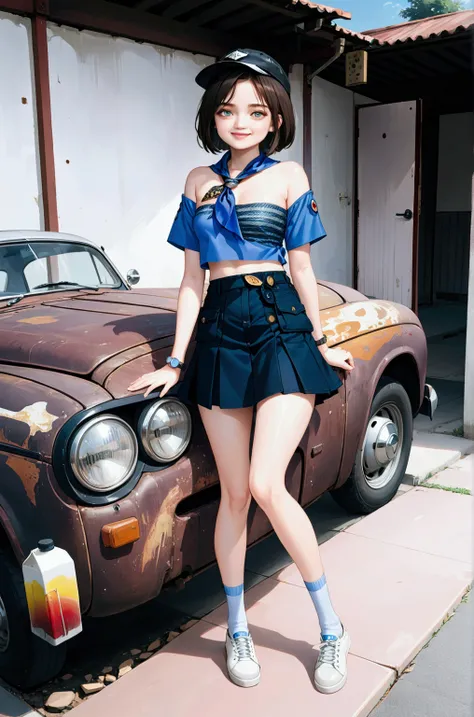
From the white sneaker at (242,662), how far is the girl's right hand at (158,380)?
882mm

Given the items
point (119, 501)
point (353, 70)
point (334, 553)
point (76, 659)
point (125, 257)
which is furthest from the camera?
point (353, 70)

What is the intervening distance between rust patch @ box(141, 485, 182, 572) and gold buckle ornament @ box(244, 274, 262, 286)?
695 millimetres

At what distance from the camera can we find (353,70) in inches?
301

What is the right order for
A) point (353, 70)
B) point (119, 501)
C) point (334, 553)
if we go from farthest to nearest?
point (353, 70), point (334, 553), point (119, 501)

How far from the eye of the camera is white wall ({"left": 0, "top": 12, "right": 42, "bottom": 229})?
5418 mm

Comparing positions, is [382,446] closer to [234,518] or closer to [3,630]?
[234,518]

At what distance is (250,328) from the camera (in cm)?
224

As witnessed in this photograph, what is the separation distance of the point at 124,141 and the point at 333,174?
3472 mm

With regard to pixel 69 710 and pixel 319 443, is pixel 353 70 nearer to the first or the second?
pixel 319 443

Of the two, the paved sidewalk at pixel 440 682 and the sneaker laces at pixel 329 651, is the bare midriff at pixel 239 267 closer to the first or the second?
the sneaker laces at pixel 329 651

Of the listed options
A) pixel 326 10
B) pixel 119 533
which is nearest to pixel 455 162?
pixel 326 10

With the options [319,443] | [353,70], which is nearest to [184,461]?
[319,443]

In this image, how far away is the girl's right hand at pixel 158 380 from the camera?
2230 millimetres

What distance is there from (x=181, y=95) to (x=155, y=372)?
5225 millimetres
